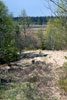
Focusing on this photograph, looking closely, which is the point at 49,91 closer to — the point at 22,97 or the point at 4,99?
the point at 22,97

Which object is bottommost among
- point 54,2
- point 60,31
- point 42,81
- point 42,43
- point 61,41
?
point 42,43

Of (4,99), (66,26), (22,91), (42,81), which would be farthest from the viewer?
(42,81)

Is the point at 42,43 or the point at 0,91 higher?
the point at 0,91

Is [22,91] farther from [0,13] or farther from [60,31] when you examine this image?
[0,13]

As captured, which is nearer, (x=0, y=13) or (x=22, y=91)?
(x=22, y=91)

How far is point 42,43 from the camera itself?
23.1 m

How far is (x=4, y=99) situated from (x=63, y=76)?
1.78m

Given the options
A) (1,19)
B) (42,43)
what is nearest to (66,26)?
(1,19)

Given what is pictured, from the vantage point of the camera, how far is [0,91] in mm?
4879

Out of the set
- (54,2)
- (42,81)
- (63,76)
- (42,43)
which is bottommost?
(42,43)

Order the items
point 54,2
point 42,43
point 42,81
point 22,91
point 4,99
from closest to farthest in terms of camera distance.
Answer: point 54,2
point 4,99
point 22,91
point 42,81
point 42,43

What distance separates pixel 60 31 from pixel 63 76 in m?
1.73

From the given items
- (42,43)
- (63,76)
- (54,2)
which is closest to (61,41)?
(54,2)

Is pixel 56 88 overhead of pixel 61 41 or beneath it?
beneath
